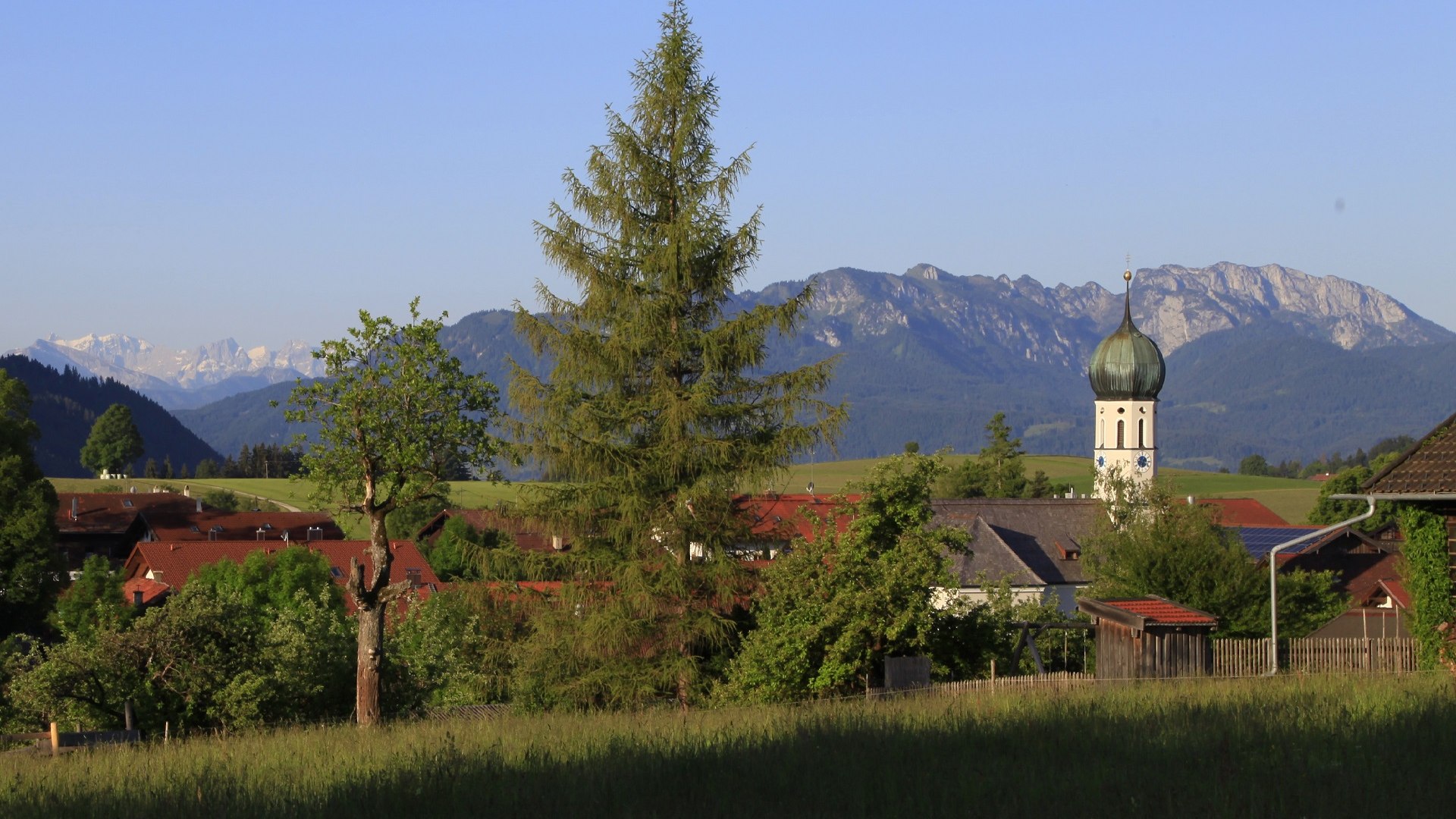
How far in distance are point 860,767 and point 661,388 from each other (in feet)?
50.6

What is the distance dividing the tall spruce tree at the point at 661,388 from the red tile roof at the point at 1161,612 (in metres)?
5.82

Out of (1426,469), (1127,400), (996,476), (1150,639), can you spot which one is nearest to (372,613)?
(1150,639)

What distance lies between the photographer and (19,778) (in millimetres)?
13352

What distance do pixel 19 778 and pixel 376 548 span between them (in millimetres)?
11023

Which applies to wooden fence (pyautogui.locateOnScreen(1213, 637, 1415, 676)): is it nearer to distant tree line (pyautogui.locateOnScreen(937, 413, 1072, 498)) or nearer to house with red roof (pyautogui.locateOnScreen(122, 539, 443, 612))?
house with red roof (pyautogui.locateOnScreen(122, 539, 443, 612))

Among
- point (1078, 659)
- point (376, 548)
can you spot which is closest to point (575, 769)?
point (376, 548)

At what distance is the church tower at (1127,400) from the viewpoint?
10388 cm

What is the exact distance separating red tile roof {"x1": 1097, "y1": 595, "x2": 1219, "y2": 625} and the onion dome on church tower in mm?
80639

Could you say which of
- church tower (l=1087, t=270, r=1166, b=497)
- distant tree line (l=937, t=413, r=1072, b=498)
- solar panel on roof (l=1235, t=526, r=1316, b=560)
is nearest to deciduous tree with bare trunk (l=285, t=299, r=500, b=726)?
solar panel on roof (l=1235, t=526, r=1316, b=560)

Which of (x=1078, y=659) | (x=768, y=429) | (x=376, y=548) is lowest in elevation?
(x=1078, y=659)

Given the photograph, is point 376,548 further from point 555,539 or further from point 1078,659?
point 1078,659

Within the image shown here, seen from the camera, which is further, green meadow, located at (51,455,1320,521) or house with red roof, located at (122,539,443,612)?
green meadow, located at (51,455,1320,521)

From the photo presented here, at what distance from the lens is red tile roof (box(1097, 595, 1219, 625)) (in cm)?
2513

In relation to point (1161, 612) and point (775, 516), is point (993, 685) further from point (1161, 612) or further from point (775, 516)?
point (775, 516)
